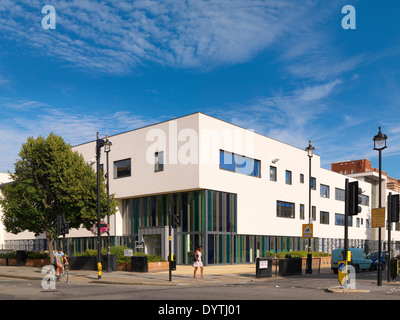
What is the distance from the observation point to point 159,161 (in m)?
39.2

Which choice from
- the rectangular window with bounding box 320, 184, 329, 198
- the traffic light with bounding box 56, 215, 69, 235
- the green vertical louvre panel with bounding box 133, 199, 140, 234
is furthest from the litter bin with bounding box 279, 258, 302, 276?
the rectangular window with bounding box 320, 184, 329, 198

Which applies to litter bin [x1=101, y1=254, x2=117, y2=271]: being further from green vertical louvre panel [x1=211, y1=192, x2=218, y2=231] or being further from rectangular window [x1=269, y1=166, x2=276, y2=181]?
rectangular window [x1=269, y1=166, x2=276, y2=181]

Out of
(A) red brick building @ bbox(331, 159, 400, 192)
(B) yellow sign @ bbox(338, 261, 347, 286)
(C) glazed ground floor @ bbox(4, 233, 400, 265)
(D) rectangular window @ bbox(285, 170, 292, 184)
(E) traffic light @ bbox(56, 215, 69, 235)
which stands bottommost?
(C) glazed ground floor @ bbox(4, 233, 400, 265)

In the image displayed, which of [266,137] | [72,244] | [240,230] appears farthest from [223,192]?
[72,244]

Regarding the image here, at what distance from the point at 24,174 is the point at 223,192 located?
54.0ft

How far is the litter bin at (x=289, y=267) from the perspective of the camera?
87.8 ft

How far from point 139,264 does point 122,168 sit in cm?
1718

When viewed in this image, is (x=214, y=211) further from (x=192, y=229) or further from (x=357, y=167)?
(x=357, y=167)

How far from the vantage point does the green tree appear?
108ft

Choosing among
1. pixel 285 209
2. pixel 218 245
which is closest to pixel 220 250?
pixel 218 245

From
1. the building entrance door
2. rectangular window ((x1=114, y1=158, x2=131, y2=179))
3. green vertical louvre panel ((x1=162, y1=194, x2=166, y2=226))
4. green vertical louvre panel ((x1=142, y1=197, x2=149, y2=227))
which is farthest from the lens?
rectangular window ((x1=114, y1=158, x2=131, y2=179))

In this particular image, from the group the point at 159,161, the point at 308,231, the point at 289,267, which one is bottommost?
the point at 289,267

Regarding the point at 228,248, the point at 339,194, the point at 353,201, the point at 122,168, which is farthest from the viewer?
the point at 339,194

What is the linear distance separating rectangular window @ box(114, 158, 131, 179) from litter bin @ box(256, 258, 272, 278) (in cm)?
2066
